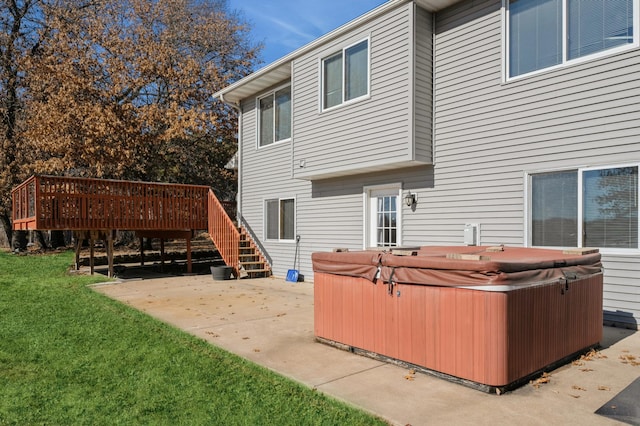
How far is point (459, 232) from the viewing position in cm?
752

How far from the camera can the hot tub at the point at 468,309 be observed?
11.7 feet

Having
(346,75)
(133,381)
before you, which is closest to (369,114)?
(346,75)

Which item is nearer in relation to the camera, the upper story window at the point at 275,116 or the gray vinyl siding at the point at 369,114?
the gray vinyl siding at the point at 369,114

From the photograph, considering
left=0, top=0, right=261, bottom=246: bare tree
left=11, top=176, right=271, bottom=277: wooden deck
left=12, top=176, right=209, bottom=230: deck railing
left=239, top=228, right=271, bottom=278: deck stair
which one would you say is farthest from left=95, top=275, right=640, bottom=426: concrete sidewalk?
left=0, top=0, right=261, bottom=246: bare tree

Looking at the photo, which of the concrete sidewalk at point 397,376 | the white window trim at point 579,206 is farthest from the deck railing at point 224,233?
the white window trim at point 579,206

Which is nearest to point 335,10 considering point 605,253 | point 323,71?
point 323,71

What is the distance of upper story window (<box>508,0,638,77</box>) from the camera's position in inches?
230

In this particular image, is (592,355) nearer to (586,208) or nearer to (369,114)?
(586,208)

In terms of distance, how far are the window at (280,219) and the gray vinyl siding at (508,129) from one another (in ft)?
13.7

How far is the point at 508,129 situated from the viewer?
6.91 metres

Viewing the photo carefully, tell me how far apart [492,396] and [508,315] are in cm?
64

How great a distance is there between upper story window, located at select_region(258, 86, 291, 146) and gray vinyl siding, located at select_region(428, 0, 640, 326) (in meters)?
4.51

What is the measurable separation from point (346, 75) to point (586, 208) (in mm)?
5103

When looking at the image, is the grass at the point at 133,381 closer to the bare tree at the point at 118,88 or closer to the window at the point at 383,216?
the window at the point at 383,216
